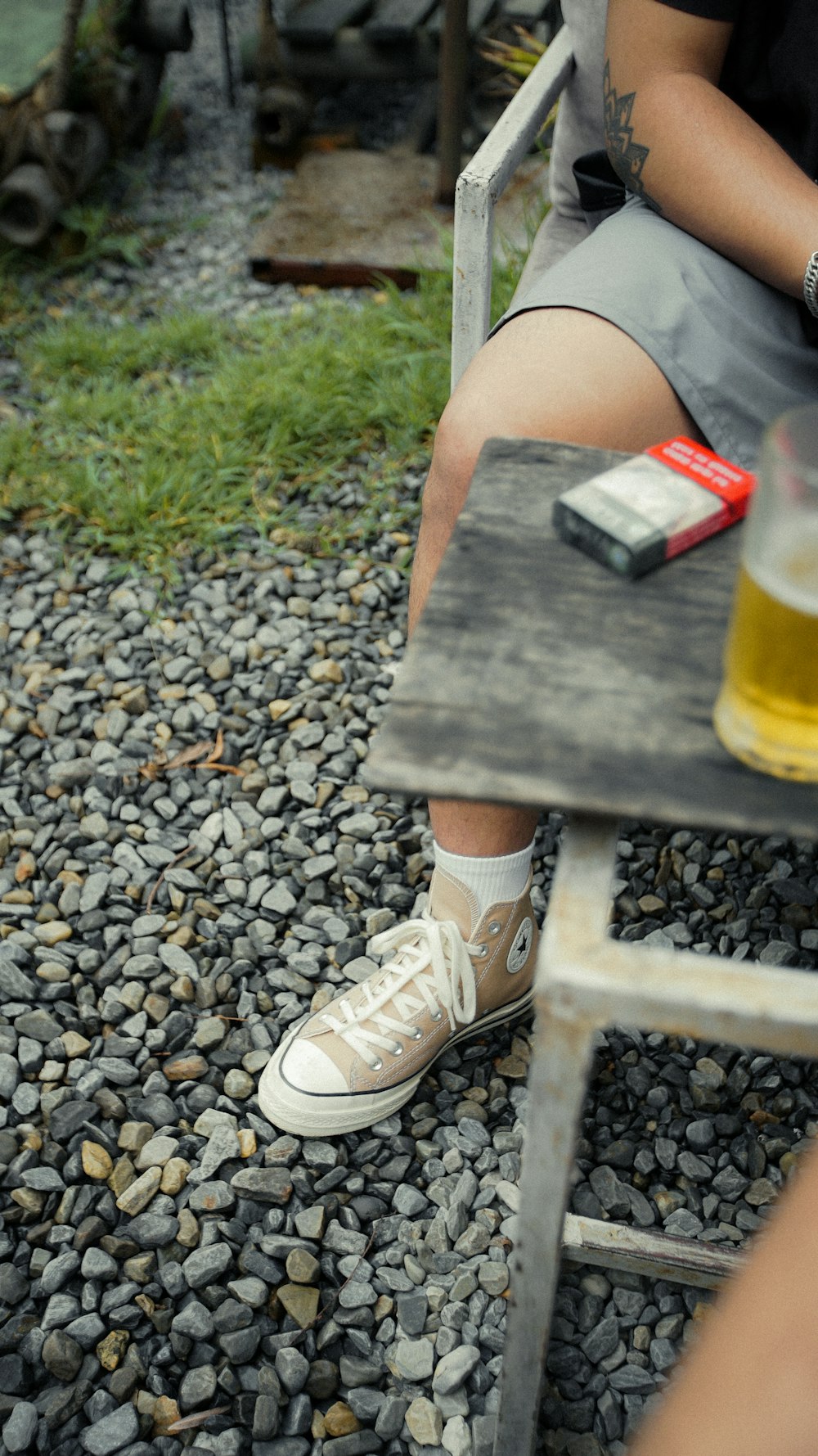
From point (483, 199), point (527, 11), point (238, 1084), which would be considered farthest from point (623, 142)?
point (527, 11)

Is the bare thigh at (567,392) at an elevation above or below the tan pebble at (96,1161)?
above

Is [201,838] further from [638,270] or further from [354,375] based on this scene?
[354,375]

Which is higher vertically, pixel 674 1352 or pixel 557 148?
pixel 557 148

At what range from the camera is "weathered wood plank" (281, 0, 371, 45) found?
3.60 metres

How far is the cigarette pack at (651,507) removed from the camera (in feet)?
2.79

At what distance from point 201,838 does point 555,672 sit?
1.10m

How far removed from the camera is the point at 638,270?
1265 millimetres

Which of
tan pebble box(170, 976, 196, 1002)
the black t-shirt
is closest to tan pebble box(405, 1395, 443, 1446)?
tan pebble box(170, 976, 196, 1002)

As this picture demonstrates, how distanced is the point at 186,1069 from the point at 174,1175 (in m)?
0.15

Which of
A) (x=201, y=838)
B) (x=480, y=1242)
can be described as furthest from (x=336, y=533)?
(x=480, y=1242)

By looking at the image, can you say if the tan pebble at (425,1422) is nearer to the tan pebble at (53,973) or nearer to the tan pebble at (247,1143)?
the tan pebble at (247,1143)

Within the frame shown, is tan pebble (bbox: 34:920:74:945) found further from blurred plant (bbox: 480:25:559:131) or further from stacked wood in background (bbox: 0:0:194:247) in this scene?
stacked wood in background (bbox: 0:0:194:247)

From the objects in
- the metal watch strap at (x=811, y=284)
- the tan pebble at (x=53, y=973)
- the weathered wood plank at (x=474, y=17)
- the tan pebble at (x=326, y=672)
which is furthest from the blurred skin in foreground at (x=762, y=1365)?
the weathered wood plank at (x=474, y=17)

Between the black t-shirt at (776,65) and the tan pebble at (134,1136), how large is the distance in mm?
1426
